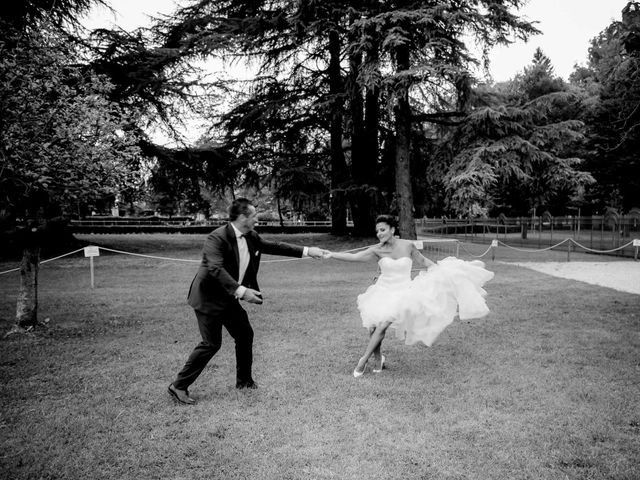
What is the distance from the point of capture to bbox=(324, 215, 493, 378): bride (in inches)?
209

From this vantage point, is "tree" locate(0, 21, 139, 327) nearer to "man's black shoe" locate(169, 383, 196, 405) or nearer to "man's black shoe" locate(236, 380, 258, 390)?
"man's black shoe" locate(169, 383, 196, 405)

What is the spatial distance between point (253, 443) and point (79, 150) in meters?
5.33

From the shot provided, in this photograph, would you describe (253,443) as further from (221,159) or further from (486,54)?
(221,159)

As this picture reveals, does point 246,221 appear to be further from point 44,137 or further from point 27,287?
point 27,287

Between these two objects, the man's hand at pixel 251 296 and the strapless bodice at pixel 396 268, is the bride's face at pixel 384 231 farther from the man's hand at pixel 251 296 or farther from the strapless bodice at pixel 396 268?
the man's hand at pixel 251 296

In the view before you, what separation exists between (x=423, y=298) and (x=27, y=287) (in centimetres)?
661

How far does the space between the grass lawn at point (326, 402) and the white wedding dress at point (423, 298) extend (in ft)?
2.31

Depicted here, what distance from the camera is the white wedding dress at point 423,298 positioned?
530cm

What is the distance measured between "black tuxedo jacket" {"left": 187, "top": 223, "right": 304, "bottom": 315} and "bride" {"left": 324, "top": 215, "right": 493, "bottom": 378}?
1571 millimetres

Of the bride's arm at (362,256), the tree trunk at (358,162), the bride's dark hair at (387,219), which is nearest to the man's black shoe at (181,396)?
the bride's arm at (362,256)

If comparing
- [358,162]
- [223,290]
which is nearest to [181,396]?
[223,290]

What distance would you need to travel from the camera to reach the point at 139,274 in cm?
1559

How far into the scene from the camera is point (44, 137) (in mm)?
6848

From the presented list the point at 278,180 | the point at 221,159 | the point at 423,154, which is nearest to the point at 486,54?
the point at 423,154
